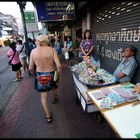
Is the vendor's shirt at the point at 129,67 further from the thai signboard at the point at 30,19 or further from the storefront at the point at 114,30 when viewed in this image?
the thai signboard at the point at 30,19

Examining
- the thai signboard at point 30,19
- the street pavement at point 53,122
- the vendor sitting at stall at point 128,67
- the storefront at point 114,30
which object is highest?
the thai signboard at point 30,19

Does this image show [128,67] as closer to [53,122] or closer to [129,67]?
[129,67]

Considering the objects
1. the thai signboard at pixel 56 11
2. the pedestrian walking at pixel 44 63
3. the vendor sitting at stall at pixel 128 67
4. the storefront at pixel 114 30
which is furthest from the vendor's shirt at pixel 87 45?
the pedestrian walking at pixel 44 63

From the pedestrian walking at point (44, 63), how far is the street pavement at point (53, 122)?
0.30m

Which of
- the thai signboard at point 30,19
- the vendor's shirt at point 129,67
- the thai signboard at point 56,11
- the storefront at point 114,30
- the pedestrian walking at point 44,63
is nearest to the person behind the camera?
the pedestrian walking at point 44,63

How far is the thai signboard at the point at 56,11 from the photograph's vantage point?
6.79 metres

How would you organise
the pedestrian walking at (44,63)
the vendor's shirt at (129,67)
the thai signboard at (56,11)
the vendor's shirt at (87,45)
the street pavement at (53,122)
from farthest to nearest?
the thai signboard at (56,11) → the vendor's shirt at (87,45) → the vendor's shirt at (129,67) → the pedestrian walking at (44,63) → the street pavement at (53,122)

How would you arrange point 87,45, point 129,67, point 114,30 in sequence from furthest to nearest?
1. point 87,45
2. point 114,30
3. point 129,67

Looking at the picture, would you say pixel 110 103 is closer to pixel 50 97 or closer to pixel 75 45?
pixel 50 97

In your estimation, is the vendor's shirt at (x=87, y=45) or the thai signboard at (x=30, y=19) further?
the thai signboard at (x=30, y=19)

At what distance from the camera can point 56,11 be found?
22.8ft

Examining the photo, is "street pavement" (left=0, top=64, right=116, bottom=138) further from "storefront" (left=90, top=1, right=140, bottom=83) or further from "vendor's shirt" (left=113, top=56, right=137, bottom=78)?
"storefront" (left=90, top=1, right=140, bottom=83)

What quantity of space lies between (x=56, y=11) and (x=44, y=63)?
4.51 m

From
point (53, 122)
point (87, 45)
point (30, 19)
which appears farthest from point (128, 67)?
point (30, 19)
